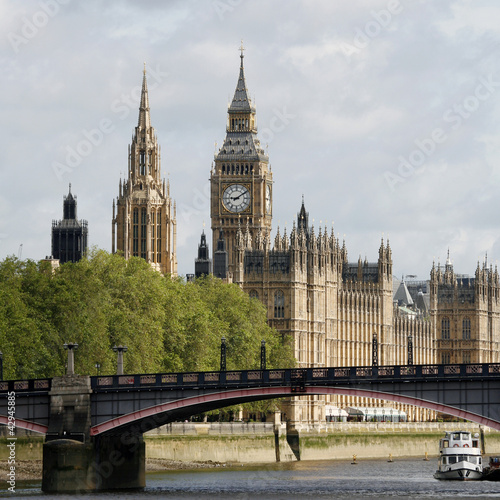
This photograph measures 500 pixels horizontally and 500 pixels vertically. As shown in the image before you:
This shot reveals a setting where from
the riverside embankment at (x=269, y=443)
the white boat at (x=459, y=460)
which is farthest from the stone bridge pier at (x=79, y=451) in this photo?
the white boat at (x=459, y=460)

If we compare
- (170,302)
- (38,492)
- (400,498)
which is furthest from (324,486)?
(170,302)

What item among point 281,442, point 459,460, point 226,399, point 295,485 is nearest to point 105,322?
point 295,485

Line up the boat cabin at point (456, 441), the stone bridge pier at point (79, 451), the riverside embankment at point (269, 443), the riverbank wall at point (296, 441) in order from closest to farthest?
the stone bridge pier at point (79, 451) → the boat cabin at point (456, 441) → the riverside embankment at point (269, 443) → the riverbank wall at point (296, 441)

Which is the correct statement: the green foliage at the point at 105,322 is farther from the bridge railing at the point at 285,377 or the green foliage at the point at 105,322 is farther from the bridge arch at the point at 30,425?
the bridge railing at the point at 285,377

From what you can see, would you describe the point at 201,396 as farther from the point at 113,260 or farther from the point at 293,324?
the point at 293,324

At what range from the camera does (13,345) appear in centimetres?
11644

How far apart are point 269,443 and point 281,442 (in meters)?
4.00

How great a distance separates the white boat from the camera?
120 meters

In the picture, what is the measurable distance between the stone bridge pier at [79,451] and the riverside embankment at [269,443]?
312 inches

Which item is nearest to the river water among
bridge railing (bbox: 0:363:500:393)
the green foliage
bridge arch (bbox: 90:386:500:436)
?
bridge arch (bbox: 90:386:500:436)

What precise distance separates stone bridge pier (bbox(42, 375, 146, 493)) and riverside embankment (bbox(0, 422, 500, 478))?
793cm

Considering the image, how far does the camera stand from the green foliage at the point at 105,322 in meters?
118

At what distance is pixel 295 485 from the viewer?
11206 cm

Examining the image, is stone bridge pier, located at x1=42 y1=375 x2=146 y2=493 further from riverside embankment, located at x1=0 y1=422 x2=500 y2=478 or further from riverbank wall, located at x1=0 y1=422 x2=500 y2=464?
riverbank wall, located at x1=0 y1=422 x2=500 y2=464
